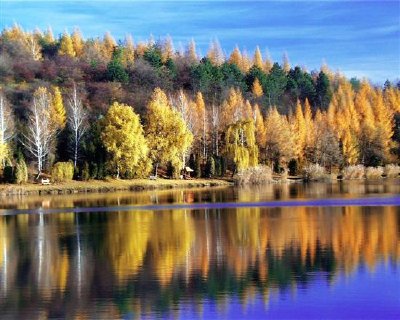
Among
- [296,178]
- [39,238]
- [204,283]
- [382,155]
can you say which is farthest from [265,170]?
[204,283]

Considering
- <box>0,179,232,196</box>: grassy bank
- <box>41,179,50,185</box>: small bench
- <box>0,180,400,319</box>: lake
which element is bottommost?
<box>0,180,400,319</box>: lake

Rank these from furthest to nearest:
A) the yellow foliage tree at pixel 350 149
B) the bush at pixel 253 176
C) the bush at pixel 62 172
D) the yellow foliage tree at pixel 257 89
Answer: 1. the yellow foliage tree at pixel 257 89
2. the yellow foliage tree at pixel 350 149
3. the bush at pixel 253 176
4. the bush at pixel 62 172

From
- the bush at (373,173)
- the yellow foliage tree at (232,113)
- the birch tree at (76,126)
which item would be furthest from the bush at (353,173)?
the birch tree at (76,126)

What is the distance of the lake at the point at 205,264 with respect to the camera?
14.4 meters

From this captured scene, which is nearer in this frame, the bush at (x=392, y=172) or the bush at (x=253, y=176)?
the bush at (x=253, y=176)

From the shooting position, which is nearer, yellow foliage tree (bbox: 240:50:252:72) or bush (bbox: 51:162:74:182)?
bush (bbox: 51:162:74:182)

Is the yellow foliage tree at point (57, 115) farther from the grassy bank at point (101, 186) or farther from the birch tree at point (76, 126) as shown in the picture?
the grassy bank at point (101, 186)

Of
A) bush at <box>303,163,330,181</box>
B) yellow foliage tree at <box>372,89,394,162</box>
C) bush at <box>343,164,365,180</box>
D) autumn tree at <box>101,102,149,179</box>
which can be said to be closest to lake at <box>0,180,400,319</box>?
autumn tree at <box>101,102,149,179</box>

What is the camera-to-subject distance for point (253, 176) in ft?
224

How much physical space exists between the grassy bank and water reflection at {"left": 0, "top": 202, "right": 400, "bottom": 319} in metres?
23.9

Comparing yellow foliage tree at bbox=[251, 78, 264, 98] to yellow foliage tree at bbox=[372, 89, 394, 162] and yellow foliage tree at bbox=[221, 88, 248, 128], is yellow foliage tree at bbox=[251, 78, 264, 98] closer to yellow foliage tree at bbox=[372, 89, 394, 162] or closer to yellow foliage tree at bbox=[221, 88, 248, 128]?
yellow foliage tree at bbox=[372, 89, 394, 162]

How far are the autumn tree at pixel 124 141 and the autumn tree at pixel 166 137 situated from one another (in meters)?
2.94

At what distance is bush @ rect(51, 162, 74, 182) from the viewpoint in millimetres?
59969

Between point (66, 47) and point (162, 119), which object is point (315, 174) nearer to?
point (162, 119)
